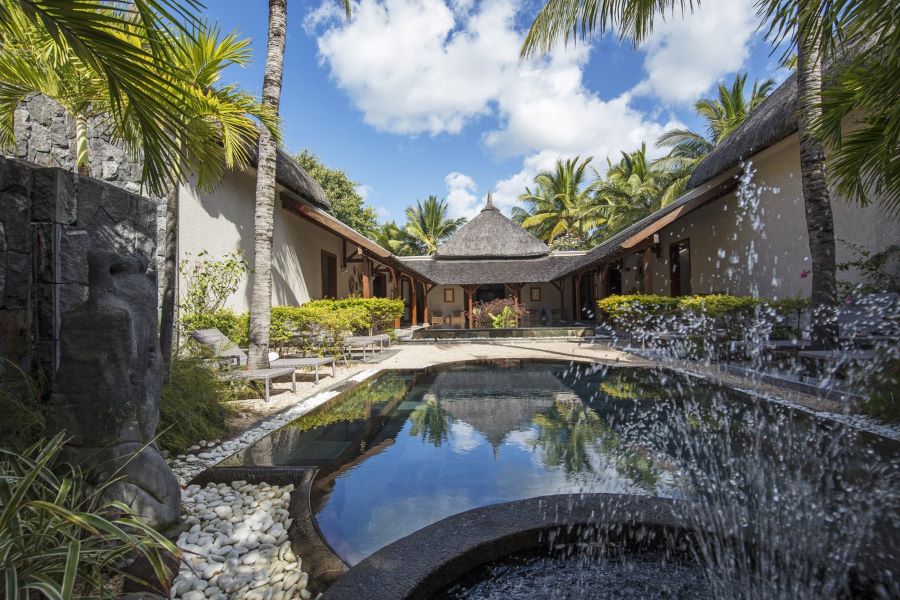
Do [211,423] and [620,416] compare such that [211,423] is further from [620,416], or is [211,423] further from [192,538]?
[620,416]

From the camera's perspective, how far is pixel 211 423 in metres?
4.37

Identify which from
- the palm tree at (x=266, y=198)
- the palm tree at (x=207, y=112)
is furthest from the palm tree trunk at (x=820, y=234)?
the palm tree at (x=266, y=198)

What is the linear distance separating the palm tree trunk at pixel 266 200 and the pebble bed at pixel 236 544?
3.55m

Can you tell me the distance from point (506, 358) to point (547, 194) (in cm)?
2324

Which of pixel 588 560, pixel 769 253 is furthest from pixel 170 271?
pixel 769 253

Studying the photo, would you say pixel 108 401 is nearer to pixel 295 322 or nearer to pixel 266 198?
pixel 266 198

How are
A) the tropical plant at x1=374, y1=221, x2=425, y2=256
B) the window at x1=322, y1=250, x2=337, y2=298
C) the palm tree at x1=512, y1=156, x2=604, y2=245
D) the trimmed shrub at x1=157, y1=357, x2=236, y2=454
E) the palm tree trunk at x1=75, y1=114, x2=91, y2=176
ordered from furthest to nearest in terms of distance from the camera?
the tropical plant at x1=374, y1=221, x2=425, y2=256
the palm tree at x1=512, y1=156, x2=604, y2=245
the window at x1=322, y1=250, x2=337, y2=298
the palm tree trunk at x1=75, y1=114, x2=91, y2=176
the trimmed shrub at x1=157, y1=357, x2=236, y2=454

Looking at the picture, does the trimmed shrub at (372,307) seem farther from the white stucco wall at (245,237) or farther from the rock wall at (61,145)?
the rock wall at (61,145)

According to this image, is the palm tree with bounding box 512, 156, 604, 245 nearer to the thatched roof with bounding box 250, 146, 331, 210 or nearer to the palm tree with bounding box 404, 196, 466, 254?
the palm tree with bounding box 404, 196, 466, 254

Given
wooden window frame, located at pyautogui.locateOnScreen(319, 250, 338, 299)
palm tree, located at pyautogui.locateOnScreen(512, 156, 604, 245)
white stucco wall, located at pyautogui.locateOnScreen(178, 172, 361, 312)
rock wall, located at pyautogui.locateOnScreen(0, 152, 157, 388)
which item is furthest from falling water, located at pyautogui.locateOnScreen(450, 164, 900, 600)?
palm tree, located at pyautogui.locateOnScreen(512, 156, 604, 245)

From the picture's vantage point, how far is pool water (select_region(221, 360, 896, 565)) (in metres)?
3.08

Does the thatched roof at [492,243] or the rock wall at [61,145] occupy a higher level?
the thatched roof at [492,243]

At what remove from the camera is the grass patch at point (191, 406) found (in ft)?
12.7

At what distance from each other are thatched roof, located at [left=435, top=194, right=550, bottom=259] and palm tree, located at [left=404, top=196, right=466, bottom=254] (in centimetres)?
1169
